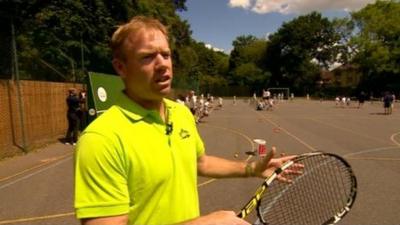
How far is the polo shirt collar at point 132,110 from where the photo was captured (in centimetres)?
213

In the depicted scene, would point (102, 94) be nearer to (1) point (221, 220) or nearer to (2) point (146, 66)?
(2) point (146, 66)

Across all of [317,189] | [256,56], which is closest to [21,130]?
[317,189]

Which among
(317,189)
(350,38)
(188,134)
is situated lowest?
(317,189)

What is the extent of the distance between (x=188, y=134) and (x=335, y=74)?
390ft

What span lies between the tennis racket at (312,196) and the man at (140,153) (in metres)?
0.94

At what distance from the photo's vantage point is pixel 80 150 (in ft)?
6.28

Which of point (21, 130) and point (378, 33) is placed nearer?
point (21, 130)

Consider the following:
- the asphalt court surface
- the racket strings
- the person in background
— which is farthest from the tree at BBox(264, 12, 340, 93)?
the racket strings

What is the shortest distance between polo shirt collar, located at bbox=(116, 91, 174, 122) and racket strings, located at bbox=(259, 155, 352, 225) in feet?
4.31

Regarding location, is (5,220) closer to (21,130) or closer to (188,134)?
(188,134)

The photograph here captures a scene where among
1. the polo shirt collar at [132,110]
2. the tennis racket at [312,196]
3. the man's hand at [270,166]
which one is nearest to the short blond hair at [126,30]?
the polo shirt collar at [132,110]

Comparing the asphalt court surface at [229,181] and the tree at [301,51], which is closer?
the asphalt court surface at [229,181]

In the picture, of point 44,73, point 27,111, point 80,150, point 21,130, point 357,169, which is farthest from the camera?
point 44,73

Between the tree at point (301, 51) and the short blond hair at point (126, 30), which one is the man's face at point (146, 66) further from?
the tree at point (301, 51)
